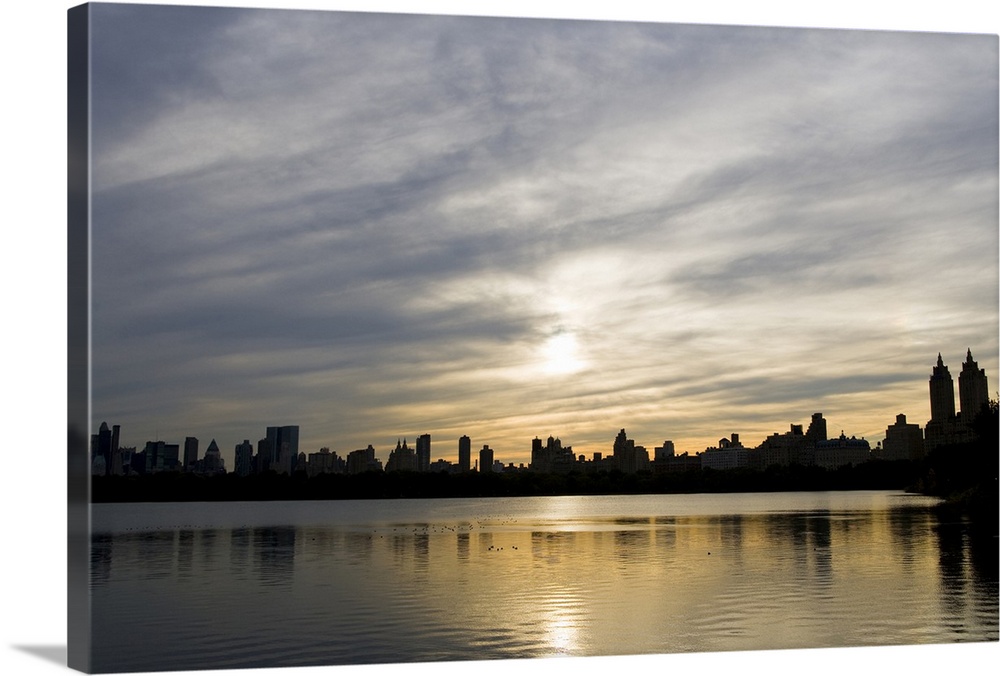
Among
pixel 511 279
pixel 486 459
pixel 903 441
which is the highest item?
pixel 511 279

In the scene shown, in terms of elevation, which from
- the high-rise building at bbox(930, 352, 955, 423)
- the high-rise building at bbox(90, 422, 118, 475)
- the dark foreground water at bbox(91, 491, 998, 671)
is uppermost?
the high-rise building at bbox(930, 352, 955, 423)

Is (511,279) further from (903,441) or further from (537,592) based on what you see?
(903,441)

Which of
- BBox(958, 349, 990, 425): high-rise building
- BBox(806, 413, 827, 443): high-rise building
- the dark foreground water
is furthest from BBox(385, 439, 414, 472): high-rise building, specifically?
BBox(958, 349, 990, 425): high-rise building

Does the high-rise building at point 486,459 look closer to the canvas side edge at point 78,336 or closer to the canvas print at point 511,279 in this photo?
the canvas print at point 511,279

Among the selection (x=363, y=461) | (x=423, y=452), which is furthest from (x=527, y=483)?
(x=363, y=461)

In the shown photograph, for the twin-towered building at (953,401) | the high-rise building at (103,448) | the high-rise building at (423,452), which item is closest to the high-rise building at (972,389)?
the twin-towered building at (953,401)

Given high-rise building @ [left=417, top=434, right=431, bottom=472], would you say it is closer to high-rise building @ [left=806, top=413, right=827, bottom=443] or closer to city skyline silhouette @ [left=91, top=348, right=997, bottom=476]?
city skyline silhouette @ [left=91, top=348, right=997, bottom=476]
